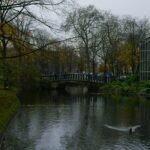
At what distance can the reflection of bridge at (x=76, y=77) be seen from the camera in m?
81.3

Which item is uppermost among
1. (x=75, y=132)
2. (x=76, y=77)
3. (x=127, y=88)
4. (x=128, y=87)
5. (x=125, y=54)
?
(x=125, y=54)

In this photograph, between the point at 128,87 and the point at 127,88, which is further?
the point at 128,87

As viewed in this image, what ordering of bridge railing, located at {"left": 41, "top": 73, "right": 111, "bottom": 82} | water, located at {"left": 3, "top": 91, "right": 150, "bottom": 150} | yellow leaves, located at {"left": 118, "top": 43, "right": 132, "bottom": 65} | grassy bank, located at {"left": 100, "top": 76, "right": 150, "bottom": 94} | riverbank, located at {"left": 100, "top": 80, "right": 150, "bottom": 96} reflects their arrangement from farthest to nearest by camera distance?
bridge railing, located at {"left": 41, "top": 73, "right": 111, "bottom": 82}
yellow leaves, located at {"left": 118, "top": 43, "right": 132, "bottom": 65}
grassy bank, located at {"left": 100, "top": 76, "right": 150, "bottom": 94}
riverbank, located at {"left": 100, "top": 80, "right": 150, "bottom": 96}
water, located at {"left": 3, "top": 91, "right": 150, "bottom": 150}

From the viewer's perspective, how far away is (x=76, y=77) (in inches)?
3278

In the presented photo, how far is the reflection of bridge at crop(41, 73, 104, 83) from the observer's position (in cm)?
8131

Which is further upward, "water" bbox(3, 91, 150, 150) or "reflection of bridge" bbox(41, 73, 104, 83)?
"reflection of bridge" bbox(41, 73, 104, 83)

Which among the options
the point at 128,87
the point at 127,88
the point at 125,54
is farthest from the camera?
the point at 125,54

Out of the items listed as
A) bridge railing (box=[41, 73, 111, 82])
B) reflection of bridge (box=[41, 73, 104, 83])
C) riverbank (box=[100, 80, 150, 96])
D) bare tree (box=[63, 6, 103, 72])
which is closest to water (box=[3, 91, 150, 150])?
riverbank (box=[100, 80, 150, 96])

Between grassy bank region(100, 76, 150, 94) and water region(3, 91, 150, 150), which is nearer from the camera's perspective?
water region(3, 91, 150, 150)

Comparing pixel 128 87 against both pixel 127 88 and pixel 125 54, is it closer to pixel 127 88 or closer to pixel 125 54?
pixel 127 88

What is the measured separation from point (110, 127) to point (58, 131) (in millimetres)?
3841

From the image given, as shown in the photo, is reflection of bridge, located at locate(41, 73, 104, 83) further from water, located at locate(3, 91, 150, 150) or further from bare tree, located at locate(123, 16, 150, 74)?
water, located at locate(3, 91, 150, 150)

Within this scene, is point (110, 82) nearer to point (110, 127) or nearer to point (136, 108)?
point (136, 108)

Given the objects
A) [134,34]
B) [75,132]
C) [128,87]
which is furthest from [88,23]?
[75,132]
